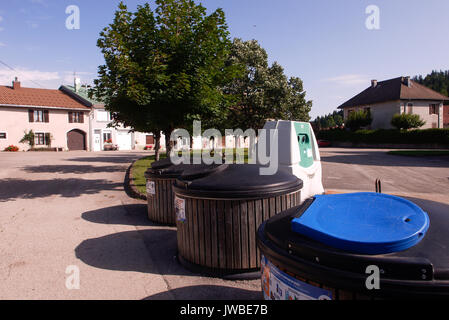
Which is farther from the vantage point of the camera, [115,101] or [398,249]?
[115,101]

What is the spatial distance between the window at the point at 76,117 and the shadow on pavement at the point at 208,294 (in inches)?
1516

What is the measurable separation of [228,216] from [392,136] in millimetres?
39692

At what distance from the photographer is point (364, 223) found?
211 centimetres

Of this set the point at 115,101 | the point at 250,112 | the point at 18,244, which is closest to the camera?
the point at 18,244

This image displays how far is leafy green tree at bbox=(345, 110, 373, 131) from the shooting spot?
143 feet

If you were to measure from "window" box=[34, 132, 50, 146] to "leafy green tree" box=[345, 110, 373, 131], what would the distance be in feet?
131

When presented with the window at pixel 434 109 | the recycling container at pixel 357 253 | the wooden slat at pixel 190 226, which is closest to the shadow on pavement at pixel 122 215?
the wooden slat at pixel 190 226

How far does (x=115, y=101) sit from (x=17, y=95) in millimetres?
33921

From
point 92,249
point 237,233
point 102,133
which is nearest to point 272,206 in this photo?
point 237,233
